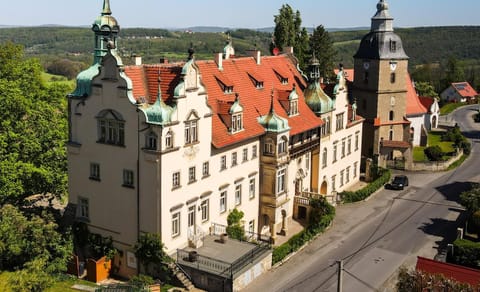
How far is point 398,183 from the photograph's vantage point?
185ft

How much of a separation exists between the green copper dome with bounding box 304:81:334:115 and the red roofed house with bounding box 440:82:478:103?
295ft

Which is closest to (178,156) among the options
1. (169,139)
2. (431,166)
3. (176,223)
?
(169,139)

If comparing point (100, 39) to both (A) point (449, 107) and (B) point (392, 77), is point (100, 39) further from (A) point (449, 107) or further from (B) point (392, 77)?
(A) point (449, 107)

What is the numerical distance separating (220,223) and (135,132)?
933 centimetres

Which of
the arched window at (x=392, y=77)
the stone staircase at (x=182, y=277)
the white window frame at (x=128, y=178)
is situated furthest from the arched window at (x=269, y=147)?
the arched window at (x=392, y=77)

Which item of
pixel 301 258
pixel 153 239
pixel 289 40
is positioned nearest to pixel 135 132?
pixel 153 239

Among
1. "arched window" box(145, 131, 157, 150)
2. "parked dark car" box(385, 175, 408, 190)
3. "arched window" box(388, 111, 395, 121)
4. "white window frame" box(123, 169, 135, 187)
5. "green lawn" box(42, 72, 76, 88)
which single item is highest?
"green lawn" box(42, 72, 76, 88)

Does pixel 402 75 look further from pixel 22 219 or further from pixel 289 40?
pixel 22 219

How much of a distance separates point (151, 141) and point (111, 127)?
3517 millimetres

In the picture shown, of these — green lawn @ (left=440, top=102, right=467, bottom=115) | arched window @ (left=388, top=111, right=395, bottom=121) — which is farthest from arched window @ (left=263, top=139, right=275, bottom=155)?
green lawn @ (left=440, top=102, right=467, bottom=115)

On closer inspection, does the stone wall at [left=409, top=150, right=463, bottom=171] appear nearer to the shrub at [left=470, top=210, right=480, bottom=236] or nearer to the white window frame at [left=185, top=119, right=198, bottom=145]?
the shrub at [left=470, top=210, right=480, bottom=236]

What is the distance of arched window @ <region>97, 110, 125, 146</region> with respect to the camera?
114 feet

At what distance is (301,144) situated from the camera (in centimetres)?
4559

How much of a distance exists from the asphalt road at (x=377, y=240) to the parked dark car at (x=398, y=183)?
2.09 ft
